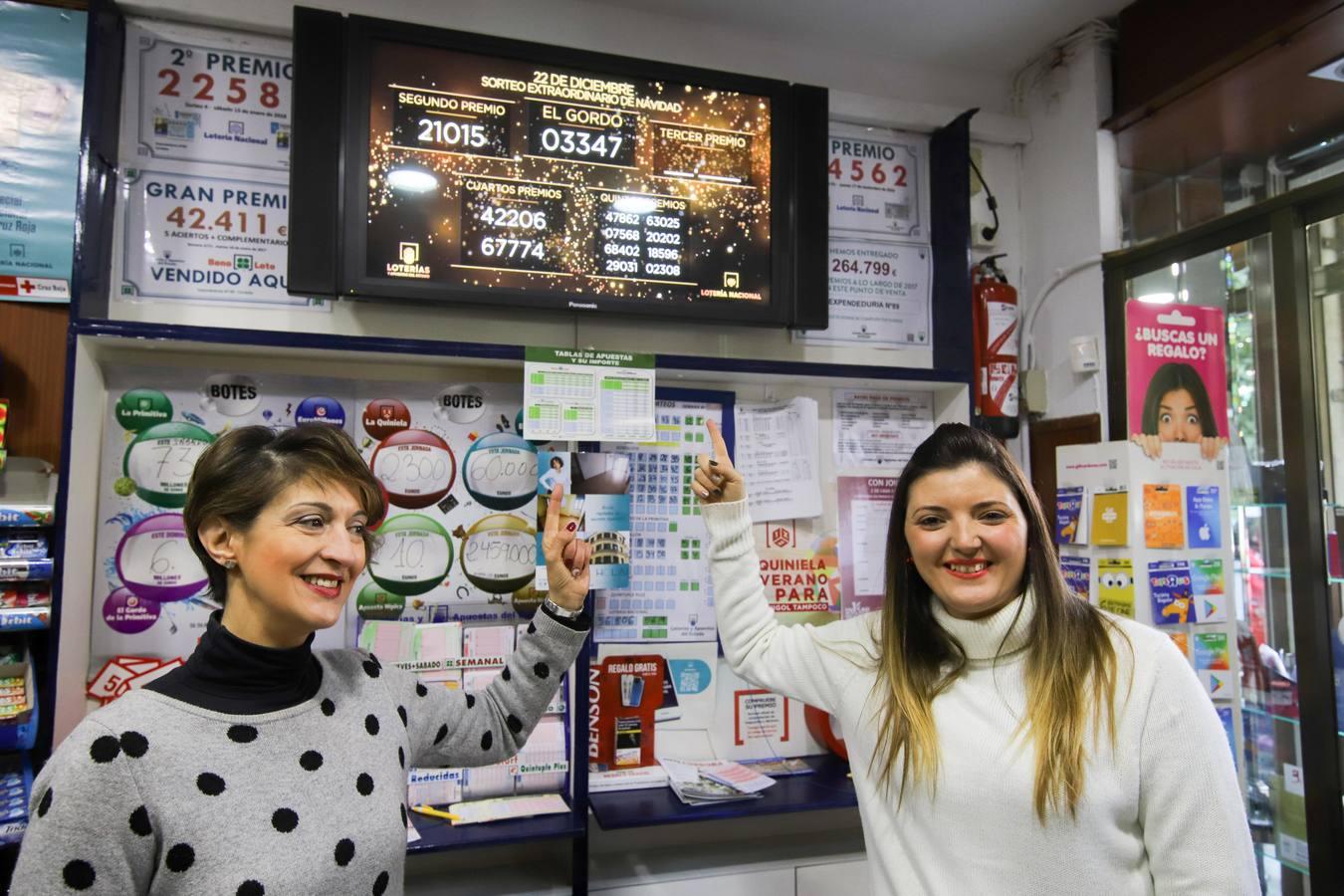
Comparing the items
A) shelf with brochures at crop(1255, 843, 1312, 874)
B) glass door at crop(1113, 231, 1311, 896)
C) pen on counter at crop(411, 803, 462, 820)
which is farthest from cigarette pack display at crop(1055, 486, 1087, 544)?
pen on counter at crop(411, 803, 462, 820)

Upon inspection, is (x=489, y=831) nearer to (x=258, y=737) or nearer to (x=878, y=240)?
(x=258, y=737)

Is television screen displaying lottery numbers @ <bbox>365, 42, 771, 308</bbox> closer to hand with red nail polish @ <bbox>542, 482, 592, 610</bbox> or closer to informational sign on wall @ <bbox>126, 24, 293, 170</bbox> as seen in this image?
informational sign on wall @ <bbox>126, 24, 293, 170</bbox>

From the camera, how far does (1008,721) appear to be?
1.23 m

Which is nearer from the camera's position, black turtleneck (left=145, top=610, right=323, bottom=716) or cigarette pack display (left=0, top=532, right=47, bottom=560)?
black turtleneck (left=145, top=610, right=323, bottom=716)

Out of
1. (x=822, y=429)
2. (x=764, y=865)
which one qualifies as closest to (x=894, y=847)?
(x=764, y=865)

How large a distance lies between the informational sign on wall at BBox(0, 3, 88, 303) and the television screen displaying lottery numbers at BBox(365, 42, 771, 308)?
74cm

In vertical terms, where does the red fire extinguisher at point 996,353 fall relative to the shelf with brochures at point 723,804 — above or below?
above

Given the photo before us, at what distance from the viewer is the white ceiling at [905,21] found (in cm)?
249

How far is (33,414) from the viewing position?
1914 mm

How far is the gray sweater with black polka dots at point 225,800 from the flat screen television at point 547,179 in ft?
4.06

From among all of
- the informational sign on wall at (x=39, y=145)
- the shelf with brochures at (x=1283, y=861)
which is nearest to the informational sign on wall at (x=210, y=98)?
the informational sign on wall at (x=39, y=145)

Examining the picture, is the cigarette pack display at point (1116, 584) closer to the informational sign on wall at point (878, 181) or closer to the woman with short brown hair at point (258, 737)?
the informational sign on wall at point (878, 181)

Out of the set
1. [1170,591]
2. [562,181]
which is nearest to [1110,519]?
[1170,591]

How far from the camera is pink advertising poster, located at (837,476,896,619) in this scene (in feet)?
8.36
